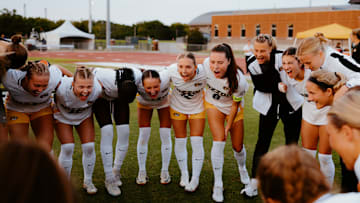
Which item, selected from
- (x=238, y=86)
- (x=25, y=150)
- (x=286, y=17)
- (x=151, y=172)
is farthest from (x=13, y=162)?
(x=286, y=17)

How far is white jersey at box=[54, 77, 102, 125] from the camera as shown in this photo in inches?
144

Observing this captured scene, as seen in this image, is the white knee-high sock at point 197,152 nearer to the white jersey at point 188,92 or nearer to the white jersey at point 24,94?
the white jersey at point 188,92

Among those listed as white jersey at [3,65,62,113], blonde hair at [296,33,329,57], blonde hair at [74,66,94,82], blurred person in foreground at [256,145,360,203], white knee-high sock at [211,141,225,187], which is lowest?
white knee-high sock at [211,141,225,187]

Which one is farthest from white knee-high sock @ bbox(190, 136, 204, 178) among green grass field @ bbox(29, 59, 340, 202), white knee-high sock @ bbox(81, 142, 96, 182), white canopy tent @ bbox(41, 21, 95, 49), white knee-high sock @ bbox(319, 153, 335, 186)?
white canopy tent @ bbox(41, 21, 95, 49)

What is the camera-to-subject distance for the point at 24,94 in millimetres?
3527

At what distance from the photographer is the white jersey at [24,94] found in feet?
11.2

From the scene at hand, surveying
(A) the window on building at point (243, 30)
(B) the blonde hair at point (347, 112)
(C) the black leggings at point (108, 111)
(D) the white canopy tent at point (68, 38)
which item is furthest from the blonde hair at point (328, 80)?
(A) the window on building at point (243, 30)

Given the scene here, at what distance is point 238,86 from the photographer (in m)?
3.81

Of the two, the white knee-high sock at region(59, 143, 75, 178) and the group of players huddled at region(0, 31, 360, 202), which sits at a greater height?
the group of players huddled at region(0, 31, 360, 202)

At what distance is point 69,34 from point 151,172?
34.7 m

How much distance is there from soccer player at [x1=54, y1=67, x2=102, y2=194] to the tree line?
19793mm

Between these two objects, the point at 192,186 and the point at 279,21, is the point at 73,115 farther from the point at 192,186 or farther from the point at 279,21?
the point at 279,21

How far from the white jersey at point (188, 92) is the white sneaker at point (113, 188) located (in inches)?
46.6

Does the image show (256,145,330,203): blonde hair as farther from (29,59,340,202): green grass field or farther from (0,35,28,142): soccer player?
(0,35,28,142): soccer player
